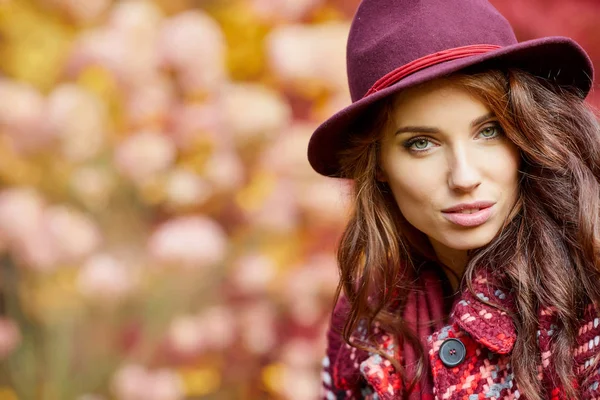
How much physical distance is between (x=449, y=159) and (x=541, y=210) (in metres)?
0.22

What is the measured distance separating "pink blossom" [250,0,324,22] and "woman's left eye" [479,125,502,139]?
140cm

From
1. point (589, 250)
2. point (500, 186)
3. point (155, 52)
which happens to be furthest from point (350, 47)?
point (155, 52)

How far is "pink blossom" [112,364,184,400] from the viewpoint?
273 centimetres

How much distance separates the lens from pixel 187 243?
104 inches

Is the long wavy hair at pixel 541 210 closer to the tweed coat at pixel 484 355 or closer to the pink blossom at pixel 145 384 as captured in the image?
the tweed coat at pixel 484 355

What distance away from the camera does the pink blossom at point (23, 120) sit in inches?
99.6

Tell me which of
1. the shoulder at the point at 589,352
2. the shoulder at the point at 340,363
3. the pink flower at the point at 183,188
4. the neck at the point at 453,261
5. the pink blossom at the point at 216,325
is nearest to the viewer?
the shoulder at the point at 589,352

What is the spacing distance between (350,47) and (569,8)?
116cm

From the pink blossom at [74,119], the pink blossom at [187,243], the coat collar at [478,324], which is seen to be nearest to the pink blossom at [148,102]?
the pink blossom at [74,119]

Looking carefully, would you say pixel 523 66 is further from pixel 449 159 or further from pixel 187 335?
pixel 187 335

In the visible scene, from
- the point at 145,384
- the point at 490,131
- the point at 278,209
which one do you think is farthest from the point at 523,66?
the point at 145,384

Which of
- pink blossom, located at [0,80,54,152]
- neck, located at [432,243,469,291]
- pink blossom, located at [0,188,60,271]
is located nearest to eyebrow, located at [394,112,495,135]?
neck, located at [432,243,469,291]

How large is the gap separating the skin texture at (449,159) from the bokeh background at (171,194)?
111 centimetres

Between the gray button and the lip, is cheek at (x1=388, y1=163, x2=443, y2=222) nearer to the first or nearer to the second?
the lip
